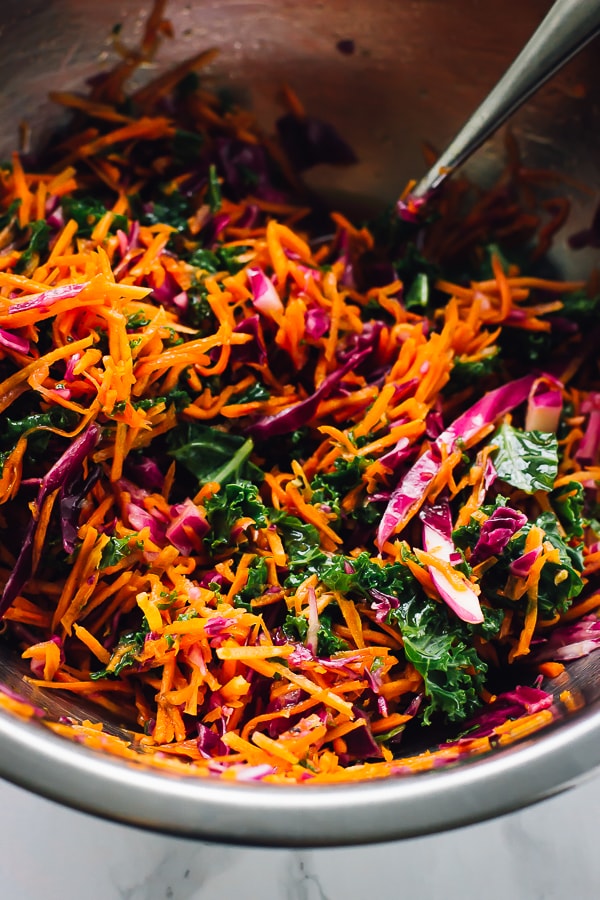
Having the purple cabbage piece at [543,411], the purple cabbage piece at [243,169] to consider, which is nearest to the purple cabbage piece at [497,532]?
the purple cabbage piece at [543,411]

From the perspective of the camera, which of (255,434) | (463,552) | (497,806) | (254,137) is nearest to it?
(497,806)

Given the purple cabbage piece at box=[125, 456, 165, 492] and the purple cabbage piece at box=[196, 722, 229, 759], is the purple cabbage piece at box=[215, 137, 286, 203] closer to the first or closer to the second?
the purple cabbage piece at box=[125, 456, 165, 492]

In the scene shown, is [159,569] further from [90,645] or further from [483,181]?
[483,181]

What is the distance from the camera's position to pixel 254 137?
2383mm

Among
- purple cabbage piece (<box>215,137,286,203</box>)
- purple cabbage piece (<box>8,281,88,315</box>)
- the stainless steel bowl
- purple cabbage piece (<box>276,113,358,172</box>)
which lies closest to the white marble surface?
the stainless steel bowl

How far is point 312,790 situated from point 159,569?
577 millimetres

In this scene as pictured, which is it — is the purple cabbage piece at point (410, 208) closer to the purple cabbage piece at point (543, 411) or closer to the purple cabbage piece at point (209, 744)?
the purple cabbage piece at point (543, 411)

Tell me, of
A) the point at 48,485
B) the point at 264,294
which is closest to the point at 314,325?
the point at 264,294

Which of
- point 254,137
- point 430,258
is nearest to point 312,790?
point 430,258

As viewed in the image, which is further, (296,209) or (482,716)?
(296,209)

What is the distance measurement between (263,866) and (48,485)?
935mm

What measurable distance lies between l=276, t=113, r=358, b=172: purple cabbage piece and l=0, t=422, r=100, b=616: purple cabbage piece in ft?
Answer: 4.03

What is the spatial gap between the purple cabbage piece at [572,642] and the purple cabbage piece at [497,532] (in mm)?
244

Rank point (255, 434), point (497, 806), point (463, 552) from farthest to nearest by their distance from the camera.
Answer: point (255, 434) → point (463, 552) → point (497, 806)
